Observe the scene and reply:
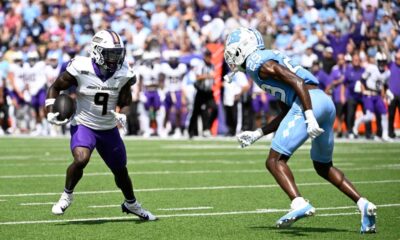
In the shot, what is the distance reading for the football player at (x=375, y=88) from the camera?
63.8ft

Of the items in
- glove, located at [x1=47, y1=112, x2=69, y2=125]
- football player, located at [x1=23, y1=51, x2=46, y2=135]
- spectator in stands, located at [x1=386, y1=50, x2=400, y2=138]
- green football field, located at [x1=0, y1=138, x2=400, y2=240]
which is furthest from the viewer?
football player, located at [x1=23, y1=51, x2=46, y2=135]

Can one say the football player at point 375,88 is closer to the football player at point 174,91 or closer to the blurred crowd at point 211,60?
the blurred crowd at point 211,60

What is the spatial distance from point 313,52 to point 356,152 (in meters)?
5.72

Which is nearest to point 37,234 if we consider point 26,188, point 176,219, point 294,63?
point 176,219

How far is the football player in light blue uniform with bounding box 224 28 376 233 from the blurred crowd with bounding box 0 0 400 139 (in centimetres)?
1209

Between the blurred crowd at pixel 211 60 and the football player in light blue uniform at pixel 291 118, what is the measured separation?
1209cm

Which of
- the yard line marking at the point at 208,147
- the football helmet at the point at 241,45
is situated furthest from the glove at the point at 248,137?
the yard line marking at the point at 208,147

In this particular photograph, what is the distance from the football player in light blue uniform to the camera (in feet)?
23.1

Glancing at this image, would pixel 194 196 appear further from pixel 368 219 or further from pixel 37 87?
pixel 37 87

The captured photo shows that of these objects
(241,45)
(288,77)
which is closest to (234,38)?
(241,45)

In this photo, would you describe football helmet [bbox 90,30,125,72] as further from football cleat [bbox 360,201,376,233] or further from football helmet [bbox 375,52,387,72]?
football helmet [bbox 375,52,387,72]

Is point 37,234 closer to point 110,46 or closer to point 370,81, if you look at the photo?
point 110,46

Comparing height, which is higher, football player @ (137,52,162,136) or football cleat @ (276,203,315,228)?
football cleat @ (276,203,315,228)

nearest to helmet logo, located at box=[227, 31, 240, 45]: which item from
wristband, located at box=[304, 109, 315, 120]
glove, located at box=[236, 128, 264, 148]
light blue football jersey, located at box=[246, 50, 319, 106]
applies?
light blue football jersey, located at box=[246, 50, 319, 106]
